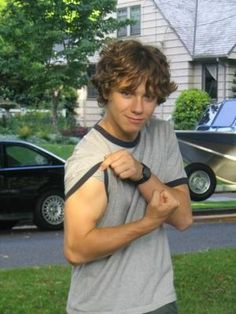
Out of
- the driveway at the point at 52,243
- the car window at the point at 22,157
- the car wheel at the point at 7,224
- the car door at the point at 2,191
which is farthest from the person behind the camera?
the car wheel at the point at 7,224

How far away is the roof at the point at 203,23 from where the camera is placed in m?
30.0

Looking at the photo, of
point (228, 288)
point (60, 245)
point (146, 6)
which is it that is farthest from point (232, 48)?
point (228, 288)

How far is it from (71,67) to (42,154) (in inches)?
589

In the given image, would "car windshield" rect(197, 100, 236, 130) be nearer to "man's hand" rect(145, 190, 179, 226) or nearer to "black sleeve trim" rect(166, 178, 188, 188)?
"black sleeve trim" rect(166, 178, 188, 188)

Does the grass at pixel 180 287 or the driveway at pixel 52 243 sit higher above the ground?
the grass at pixel 180 287

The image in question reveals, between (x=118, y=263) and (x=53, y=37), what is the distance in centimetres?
2350

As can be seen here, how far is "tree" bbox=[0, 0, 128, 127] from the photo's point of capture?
83.4ft

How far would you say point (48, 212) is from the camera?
12.0 meters

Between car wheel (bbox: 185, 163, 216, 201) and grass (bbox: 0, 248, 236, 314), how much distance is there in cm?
678

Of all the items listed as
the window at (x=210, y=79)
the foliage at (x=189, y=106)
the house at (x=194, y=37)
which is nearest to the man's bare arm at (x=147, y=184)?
the foliage at (x=189, y=106)

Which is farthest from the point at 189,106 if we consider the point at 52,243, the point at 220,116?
the point at 52,243

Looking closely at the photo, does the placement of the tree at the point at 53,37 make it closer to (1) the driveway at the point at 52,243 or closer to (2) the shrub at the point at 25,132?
(2) the shrub at the point at 25,132

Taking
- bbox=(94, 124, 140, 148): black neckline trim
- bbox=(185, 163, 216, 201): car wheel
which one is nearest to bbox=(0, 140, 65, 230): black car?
bbox=(185, 163, 216, 201): car wheel

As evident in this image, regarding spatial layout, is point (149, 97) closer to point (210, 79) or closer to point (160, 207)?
point (160, 207)
